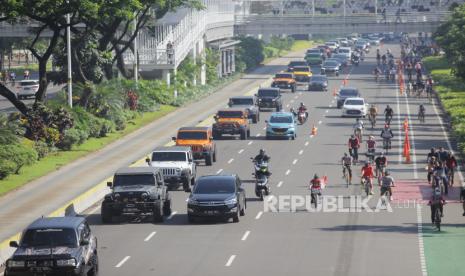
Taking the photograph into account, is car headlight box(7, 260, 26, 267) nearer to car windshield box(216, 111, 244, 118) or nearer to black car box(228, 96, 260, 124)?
car windshield box(216, 111, 244, 118)

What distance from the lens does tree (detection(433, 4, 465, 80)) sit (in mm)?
89050

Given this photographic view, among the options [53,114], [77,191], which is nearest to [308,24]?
[53,114]

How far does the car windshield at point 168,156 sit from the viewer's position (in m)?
53.0

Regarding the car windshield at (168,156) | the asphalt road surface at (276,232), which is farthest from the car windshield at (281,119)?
the car windshield at (168,156)

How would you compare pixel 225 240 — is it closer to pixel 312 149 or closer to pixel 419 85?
pixel 312 149

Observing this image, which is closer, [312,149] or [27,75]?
[312,149]

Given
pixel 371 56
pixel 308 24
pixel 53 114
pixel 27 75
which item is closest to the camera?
pixel 53 114

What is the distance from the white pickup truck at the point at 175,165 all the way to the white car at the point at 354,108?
114ft

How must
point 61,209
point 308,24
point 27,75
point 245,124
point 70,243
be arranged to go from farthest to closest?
1. point 308,24
2. point 27,75
3. point 245,124
4. point 61,209
5. point 70,243

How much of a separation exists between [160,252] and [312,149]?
32.0m

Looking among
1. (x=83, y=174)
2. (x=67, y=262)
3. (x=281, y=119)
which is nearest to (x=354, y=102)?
(x=281, y=119)

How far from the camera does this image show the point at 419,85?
104 m

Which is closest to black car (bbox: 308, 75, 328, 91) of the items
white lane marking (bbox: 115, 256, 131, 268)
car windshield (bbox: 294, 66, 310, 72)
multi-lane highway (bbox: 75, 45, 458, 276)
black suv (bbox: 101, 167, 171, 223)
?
car windshield (bbox: 294, 66, 310, 72)

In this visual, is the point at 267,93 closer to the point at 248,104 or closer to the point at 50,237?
the point at 248,104
